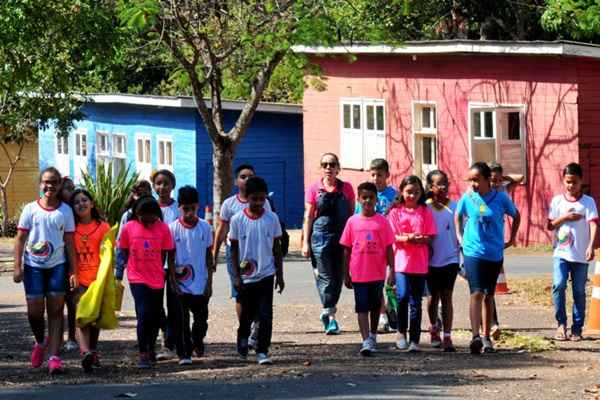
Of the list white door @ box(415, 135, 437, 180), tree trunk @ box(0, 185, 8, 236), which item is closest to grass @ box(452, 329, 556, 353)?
white door @ box(415, 135, 437, 180)

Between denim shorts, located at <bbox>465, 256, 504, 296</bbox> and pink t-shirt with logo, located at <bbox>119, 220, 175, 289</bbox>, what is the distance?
2657mm

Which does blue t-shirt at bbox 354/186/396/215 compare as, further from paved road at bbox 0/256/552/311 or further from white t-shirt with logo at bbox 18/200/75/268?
paved road at bbox 0/256/552/311

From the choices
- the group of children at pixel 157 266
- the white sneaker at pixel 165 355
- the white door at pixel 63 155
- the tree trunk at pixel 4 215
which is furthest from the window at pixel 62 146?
the group of children at pixel 157 266

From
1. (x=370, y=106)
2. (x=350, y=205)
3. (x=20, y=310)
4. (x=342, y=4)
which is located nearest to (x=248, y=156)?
(x=370, y=106)

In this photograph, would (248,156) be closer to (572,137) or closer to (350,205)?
(572,137)

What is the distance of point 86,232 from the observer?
517 inches

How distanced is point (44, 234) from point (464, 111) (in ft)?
63.7

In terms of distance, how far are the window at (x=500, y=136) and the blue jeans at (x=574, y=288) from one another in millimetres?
15426

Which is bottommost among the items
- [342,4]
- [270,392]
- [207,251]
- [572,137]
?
[270,392]

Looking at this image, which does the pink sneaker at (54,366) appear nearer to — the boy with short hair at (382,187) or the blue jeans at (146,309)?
the blue jeans at (146,309)

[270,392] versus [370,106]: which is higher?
[370,106]

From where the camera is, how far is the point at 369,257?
12914mm

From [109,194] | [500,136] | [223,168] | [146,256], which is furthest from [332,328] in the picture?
[109,194]

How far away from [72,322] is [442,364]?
3.68 m
